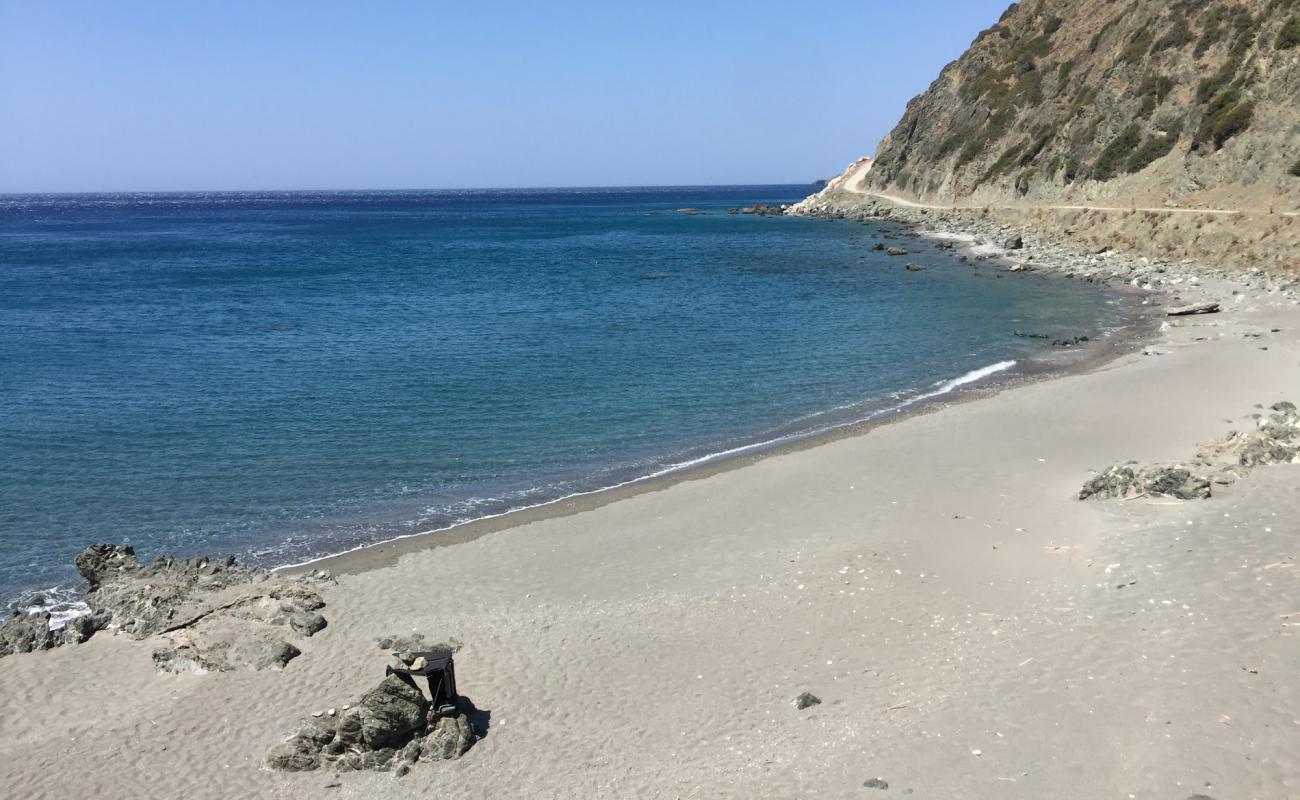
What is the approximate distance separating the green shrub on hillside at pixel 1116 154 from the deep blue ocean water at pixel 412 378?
11.4 m

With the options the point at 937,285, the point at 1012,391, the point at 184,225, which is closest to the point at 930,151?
the point at 937,285

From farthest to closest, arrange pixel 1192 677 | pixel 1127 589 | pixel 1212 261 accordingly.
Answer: pixel 1212 261
pixel 1127 589
pixel 1192 677

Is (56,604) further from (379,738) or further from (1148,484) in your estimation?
(1148,484)

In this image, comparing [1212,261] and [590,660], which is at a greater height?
[1212,261]

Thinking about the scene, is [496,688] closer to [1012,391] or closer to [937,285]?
[1012,391]

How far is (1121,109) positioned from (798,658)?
64.8m

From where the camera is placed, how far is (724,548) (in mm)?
16703

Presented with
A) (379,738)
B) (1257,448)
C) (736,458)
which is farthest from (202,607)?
(1257,448)

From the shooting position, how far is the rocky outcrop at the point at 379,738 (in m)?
10.8

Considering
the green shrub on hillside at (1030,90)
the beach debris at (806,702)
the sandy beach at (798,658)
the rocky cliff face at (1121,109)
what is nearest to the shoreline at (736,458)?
the sandy beach at (798,658)

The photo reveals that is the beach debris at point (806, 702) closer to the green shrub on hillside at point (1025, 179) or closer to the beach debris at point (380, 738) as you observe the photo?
the beach debris at point (380, 738)

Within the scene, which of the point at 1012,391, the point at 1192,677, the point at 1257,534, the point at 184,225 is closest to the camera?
A: the point at 1192,677

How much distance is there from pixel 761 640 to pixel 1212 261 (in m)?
42.2

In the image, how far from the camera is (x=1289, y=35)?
50969 mm
